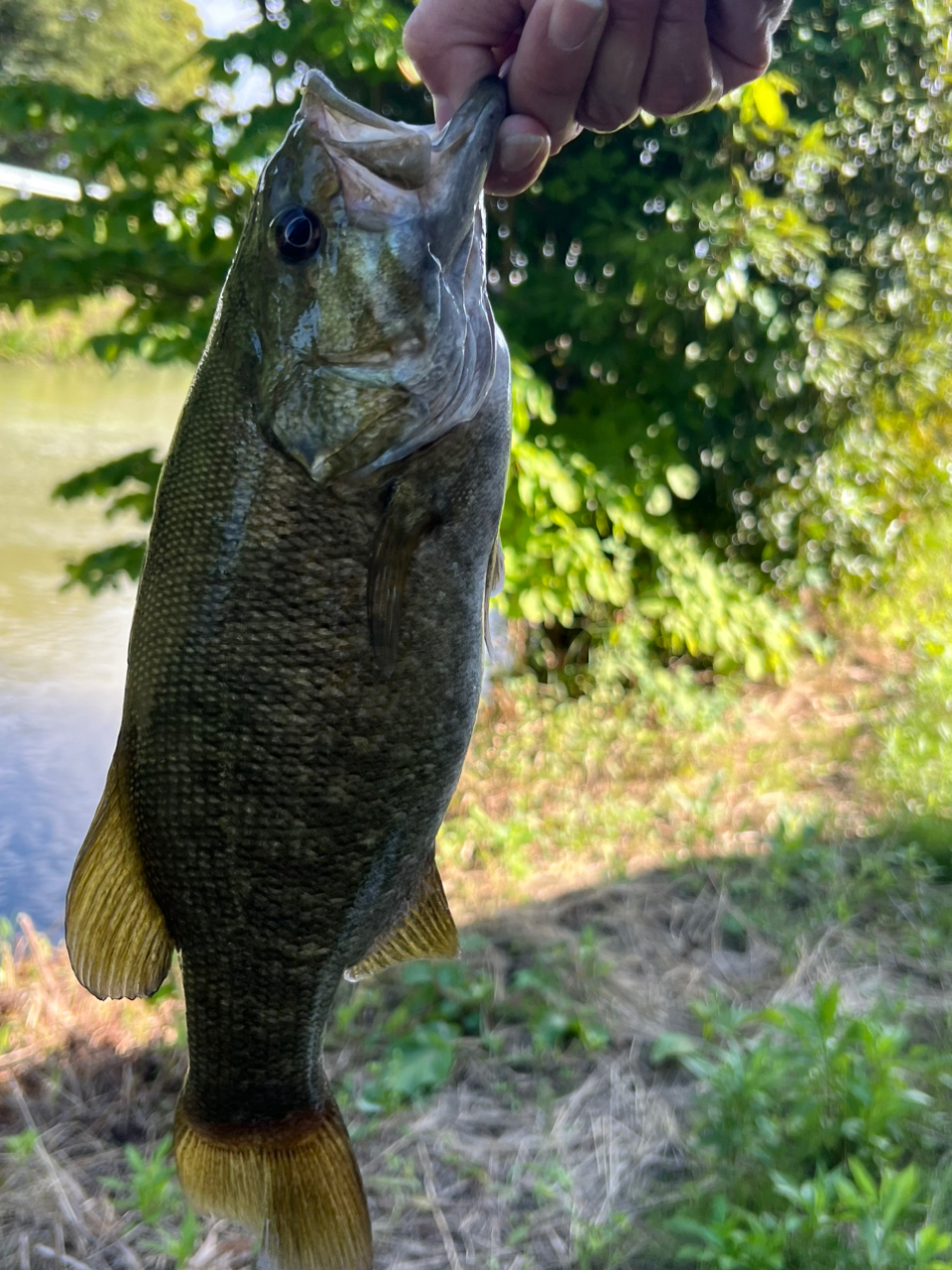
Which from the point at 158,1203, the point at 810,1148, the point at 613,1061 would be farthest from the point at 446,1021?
the point at 810,1148

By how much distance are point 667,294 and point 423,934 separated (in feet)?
11.7

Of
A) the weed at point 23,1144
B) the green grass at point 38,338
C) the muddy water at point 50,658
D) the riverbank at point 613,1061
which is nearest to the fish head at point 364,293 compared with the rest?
the riverbank at point 613,1061

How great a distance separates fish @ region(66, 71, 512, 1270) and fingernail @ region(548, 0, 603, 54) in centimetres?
17

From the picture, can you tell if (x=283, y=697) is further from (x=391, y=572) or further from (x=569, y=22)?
(x=569, y=22)

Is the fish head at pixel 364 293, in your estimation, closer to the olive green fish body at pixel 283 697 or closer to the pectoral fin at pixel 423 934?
the olive green fish body at pixel 283 697

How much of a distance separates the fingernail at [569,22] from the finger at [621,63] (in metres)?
0.13

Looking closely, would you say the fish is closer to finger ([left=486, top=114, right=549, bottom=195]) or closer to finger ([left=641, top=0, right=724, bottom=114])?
finger ([left=486, top=114, right=549, bottom=195])

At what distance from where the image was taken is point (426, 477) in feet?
4.23

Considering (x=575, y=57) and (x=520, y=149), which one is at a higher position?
(x=575, y=57)

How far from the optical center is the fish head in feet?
4.12

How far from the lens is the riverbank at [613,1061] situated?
7.34 feet

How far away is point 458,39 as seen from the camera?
5.30ft

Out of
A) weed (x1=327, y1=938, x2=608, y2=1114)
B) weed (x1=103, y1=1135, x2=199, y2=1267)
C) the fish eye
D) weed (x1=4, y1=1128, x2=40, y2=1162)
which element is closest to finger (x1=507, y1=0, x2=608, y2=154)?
the fish eye

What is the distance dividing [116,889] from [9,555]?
553cm
